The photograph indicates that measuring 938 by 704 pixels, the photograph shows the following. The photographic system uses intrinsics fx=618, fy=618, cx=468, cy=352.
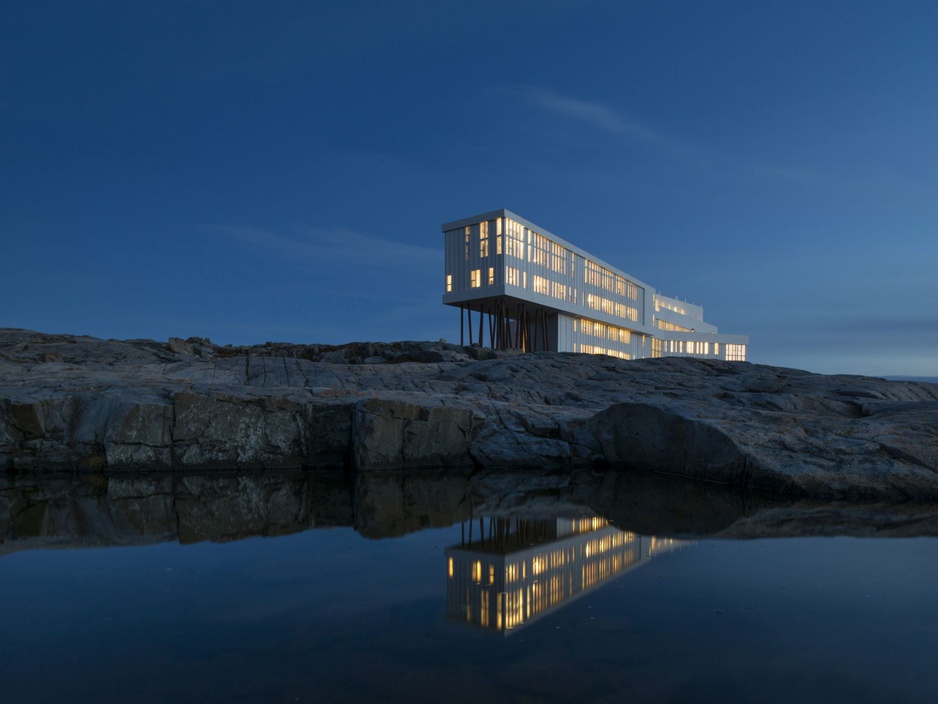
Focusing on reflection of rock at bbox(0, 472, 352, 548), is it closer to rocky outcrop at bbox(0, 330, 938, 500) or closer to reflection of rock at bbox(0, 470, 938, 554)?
reflection of rock at bbox(0, 470, 938, 554)

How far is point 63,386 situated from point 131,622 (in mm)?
11113

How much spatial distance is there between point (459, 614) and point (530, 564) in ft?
4.86

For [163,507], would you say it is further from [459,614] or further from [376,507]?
[459,614]

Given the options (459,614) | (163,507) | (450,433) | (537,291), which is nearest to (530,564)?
(459,614)

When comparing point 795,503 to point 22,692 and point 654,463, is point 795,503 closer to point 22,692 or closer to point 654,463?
point 654,463

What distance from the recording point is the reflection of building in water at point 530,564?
4.94 meters

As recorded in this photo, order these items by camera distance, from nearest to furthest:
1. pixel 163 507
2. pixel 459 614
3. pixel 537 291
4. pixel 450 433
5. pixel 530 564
A: pixel 459 614, pixel 530 564, pixel 163 507, pixel 450 433, pixel 537 291

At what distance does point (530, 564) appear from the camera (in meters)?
6.13

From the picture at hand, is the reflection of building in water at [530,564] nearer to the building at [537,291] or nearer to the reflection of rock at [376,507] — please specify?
the reflection of rock at [376,507]

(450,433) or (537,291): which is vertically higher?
(537,291)

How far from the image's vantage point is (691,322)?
87688 millimetres

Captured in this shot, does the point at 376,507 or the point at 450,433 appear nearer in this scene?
the point at 376,507

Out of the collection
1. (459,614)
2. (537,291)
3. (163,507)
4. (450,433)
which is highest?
(537,291)

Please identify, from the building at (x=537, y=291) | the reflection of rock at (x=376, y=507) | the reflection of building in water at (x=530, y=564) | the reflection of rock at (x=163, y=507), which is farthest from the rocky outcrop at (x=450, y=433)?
the building at (x=537, y=291)
